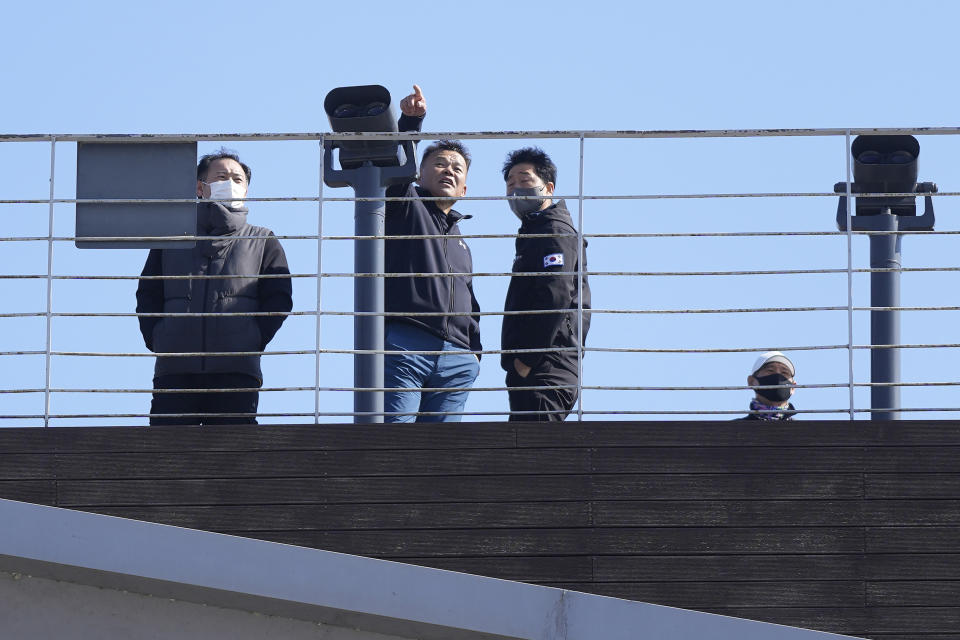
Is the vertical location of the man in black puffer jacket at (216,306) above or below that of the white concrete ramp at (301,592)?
above

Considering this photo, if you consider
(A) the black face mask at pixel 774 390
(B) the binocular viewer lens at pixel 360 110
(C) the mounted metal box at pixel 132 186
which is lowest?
(A) the black face mask at pixel 774 390

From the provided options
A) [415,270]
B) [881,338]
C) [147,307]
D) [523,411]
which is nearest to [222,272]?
[147,307]

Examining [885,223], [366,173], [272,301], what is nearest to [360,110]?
[366,173]

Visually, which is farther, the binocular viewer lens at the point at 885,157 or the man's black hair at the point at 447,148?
the binocular viewer lens at the point at 885,157

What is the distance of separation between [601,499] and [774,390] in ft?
6.27

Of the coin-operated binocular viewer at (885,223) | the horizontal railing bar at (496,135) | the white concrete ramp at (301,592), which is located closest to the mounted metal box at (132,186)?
the horizontal railing bar at (496,135)

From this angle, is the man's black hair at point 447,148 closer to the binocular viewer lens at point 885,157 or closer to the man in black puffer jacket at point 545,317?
the man in black puffer jacket at point 545,317

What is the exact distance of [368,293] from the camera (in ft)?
19.3

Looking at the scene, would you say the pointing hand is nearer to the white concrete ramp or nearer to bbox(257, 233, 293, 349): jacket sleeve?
bbox(257, 233, 293, 349): jacket sleeve

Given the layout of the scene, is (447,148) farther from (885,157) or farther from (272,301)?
(885,157)

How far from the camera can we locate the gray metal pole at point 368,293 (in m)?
5.78

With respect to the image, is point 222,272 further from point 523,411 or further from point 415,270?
point 523,411

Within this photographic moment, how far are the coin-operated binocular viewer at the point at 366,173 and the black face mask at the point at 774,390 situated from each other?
199 centimetres

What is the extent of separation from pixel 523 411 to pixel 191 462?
1.29 m
